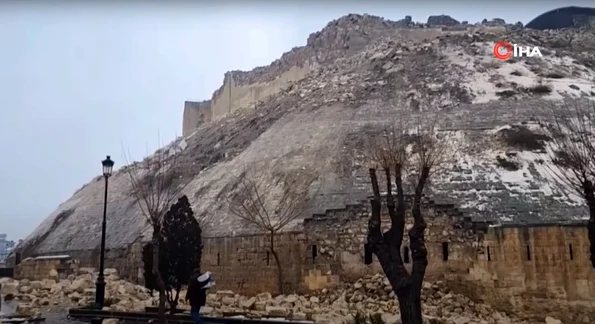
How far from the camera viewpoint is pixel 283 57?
4575 centimetres

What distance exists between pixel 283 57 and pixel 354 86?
20691 millimetres

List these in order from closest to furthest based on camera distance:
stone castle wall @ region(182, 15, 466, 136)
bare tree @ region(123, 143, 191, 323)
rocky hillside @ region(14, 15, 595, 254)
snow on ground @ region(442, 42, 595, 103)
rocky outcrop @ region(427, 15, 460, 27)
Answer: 1. rocky hillside @ region(14, 15, 595, 254)
2. bare tree @ region(123, 143, 191, 323)
3. snow on ground @ region(442, 42, 595, 103)
4. stone castle wall @ region(182, 15, 466, 136)
5. rocky outcrop @ region(427, 15, 460, 27)

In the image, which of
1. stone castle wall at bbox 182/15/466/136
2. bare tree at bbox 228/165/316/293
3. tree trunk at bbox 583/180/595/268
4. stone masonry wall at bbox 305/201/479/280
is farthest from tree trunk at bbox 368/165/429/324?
stone castle wall at bbox 182/15/466/136

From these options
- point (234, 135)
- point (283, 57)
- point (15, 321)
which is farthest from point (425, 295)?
point (283, 57)

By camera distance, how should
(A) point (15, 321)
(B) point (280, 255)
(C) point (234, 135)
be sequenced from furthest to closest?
(C) point (234, 135), (B) point (280, 255), (A) point (15, 321)

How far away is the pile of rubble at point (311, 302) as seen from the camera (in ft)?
42.1

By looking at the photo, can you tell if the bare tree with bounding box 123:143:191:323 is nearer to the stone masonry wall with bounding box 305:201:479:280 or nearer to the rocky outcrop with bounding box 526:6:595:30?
the stone masonry wall with bounding box 305:201:479:280

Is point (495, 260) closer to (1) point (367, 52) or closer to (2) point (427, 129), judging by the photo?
(2) point (427, 129)

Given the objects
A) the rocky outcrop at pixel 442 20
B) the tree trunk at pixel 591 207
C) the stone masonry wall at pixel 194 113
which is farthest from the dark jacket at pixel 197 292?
the stone masonry wall at pixel 194 113

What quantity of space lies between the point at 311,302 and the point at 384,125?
8.70 meters

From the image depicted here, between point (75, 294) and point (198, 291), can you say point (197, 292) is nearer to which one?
point (198, 291)

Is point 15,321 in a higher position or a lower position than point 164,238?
lower

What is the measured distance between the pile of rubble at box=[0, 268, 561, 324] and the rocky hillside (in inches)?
106

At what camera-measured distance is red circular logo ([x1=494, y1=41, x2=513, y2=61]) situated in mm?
26797
